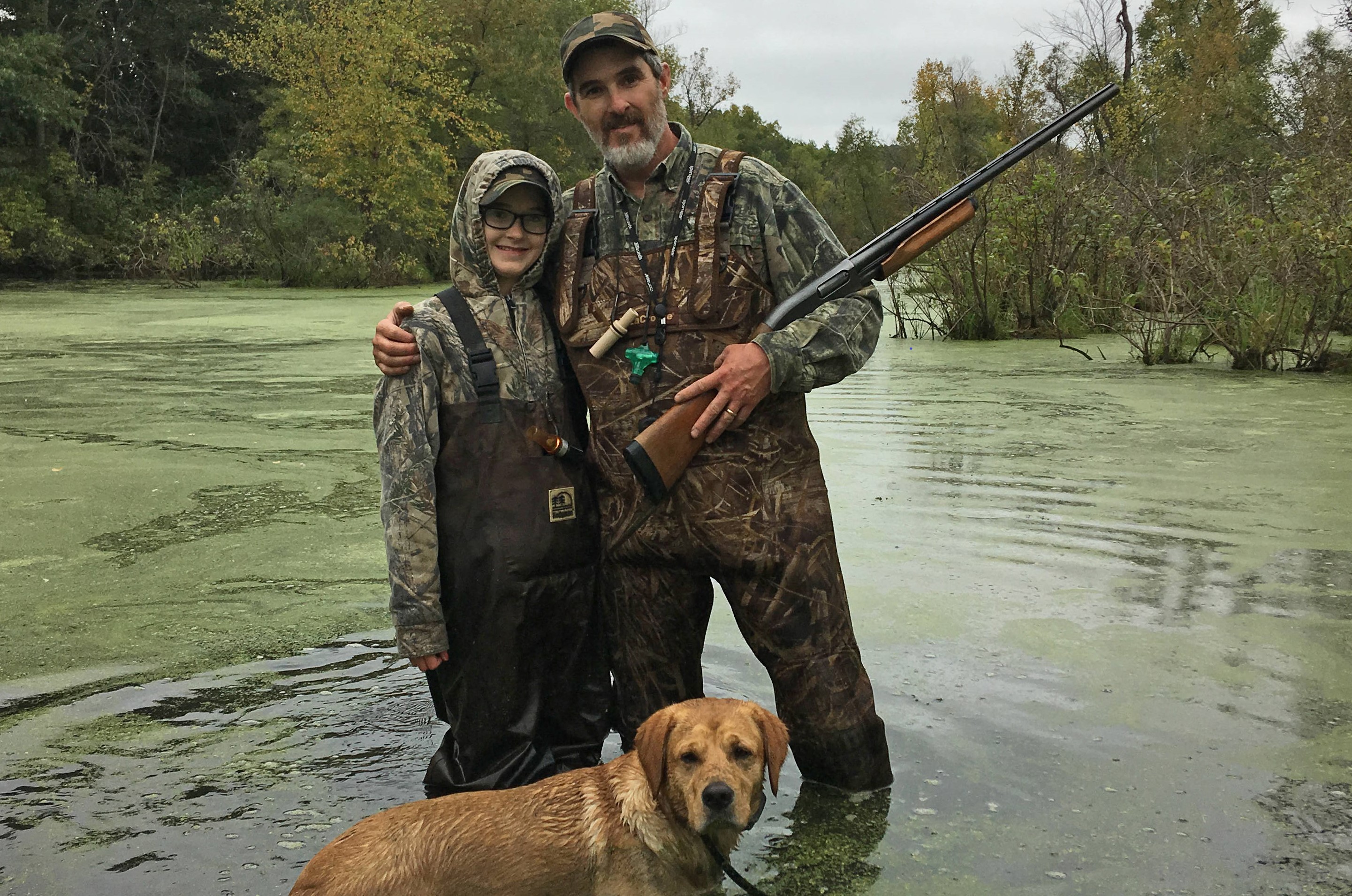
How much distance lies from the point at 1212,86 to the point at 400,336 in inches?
1587

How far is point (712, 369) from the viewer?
360 centimetres

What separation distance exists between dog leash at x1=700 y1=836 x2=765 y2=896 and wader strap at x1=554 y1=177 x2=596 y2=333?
1.59 m

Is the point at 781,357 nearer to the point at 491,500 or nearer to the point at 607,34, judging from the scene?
the point at 491,500

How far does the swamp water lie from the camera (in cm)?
337

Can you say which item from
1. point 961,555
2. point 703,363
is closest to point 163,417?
point 961,555

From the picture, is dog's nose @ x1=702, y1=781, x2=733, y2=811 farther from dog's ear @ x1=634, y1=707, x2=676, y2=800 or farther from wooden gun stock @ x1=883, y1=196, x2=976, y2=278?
wooden gun stock @ x1=883, y1=196, x2=976, y2=278

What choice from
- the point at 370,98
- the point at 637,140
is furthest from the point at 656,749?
the point at 370,98

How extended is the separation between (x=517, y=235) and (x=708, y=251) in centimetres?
60

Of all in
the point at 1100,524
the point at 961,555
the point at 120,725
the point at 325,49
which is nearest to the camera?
the point at 120,725

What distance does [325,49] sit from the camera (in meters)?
Result: 34.0

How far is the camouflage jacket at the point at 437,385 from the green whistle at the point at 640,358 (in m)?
0.27

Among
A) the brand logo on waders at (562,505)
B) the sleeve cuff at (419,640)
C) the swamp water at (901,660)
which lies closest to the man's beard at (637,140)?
the brand logo on waders at (562,505)

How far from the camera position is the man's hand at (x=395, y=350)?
136 inches

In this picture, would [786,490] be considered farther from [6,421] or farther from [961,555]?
[6,421]
